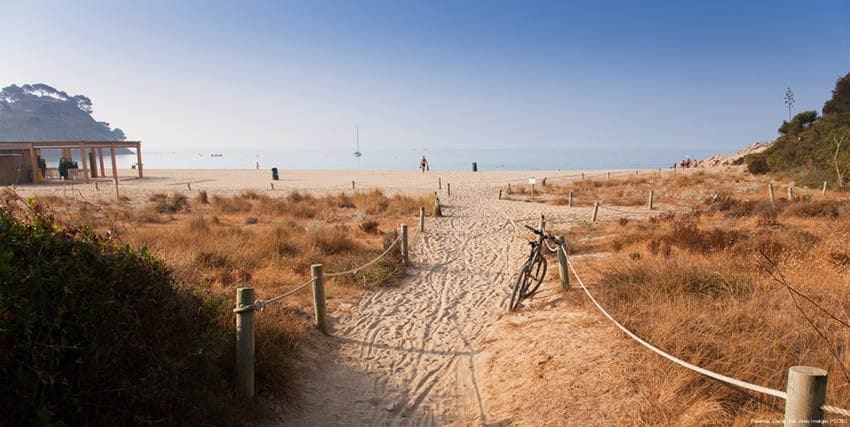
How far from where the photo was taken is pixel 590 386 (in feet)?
12.8

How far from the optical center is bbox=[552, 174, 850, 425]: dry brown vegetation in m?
3.33

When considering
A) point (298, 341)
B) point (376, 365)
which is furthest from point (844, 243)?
point (298, 341)

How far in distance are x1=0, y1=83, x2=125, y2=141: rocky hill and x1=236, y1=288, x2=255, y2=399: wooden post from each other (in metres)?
211

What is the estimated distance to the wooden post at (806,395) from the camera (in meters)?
2.01

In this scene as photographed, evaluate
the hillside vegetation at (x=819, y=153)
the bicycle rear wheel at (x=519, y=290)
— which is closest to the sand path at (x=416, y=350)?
the bicycle rear wheel at (x=519, y=290)

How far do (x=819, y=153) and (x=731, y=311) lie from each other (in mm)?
28832

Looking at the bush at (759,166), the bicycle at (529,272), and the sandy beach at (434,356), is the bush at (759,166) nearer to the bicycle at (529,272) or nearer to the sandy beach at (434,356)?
the sandy beach at (434,356)

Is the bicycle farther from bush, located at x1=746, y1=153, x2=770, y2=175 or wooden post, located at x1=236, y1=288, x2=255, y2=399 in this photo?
bush, located at x1=746, y1=153, x2=770, y2=175

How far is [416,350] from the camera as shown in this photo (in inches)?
225

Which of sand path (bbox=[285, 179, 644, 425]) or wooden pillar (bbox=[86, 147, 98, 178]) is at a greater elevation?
Answer: wooden pillar (bbox=[86, 147, 98, 178])

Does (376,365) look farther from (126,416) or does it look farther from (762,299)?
(762,299)

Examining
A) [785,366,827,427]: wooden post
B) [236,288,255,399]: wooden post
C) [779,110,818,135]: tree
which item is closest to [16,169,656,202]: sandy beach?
[779,110,818,135]: tree

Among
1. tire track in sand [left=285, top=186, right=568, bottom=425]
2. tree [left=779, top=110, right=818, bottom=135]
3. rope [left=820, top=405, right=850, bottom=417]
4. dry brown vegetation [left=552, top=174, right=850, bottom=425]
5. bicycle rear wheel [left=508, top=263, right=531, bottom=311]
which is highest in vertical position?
tree [left=779, top=110, right=818, bottom=135]

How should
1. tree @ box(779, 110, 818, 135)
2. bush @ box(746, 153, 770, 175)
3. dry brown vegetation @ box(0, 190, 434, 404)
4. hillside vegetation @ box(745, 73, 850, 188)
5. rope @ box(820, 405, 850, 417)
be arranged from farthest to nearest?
tree @ box(779, 110, 818, 135) → bush @ box(746, 153, 770, 175) → hillside vegetation @ box(745, 73, 850, 188) → dry brown vegetation @ box(0, 190, 434, 404) → rope @ box(820, 405, 850, 417)
